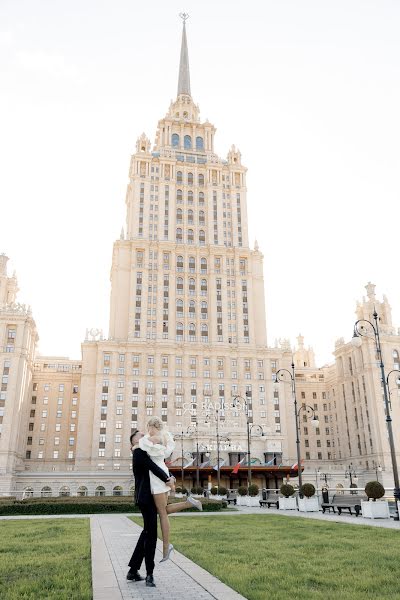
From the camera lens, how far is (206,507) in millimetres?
30672

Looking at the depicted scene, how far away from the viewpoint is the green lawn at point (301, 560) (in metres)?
7.33

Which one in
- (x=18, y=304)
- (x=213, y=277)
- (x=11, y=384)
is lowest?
(x=11, y=384)

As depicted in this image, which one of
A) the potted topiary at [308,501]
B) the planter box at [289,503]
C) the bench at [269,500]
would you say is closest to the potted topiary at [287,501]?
the planter box at [289,503]

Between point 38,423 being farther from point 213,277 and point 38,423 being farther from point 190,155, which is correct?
point 190,155

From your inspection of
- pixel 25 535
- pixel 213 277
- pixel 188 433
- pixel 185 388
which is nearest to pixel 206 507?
pixel 25 535

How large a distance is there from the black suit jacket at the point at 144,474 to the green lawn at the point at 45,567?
1.55 meters

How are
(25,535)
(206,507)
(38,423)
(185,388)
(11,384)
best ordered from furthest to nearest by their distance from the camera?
(38,423), (185,388), (11,384), (206,507), (25,535)

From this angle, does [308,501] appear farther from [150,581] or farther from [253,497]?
[150,581]

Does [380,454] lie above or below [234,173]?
below

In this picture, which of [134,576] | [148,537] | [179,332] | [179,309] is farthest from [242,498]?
[179,309]

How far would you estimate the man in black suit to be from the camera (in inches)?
317

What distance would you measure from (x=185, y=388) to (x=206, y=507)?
57486 millimetres

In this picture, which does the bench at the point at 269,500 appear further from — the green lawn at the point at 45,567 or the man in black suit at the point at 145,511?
the man in black suit at the point at 145,511

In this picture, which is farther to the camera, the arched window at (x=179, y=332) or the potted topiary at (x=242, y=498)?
the arched window at (x=179, y=332)
